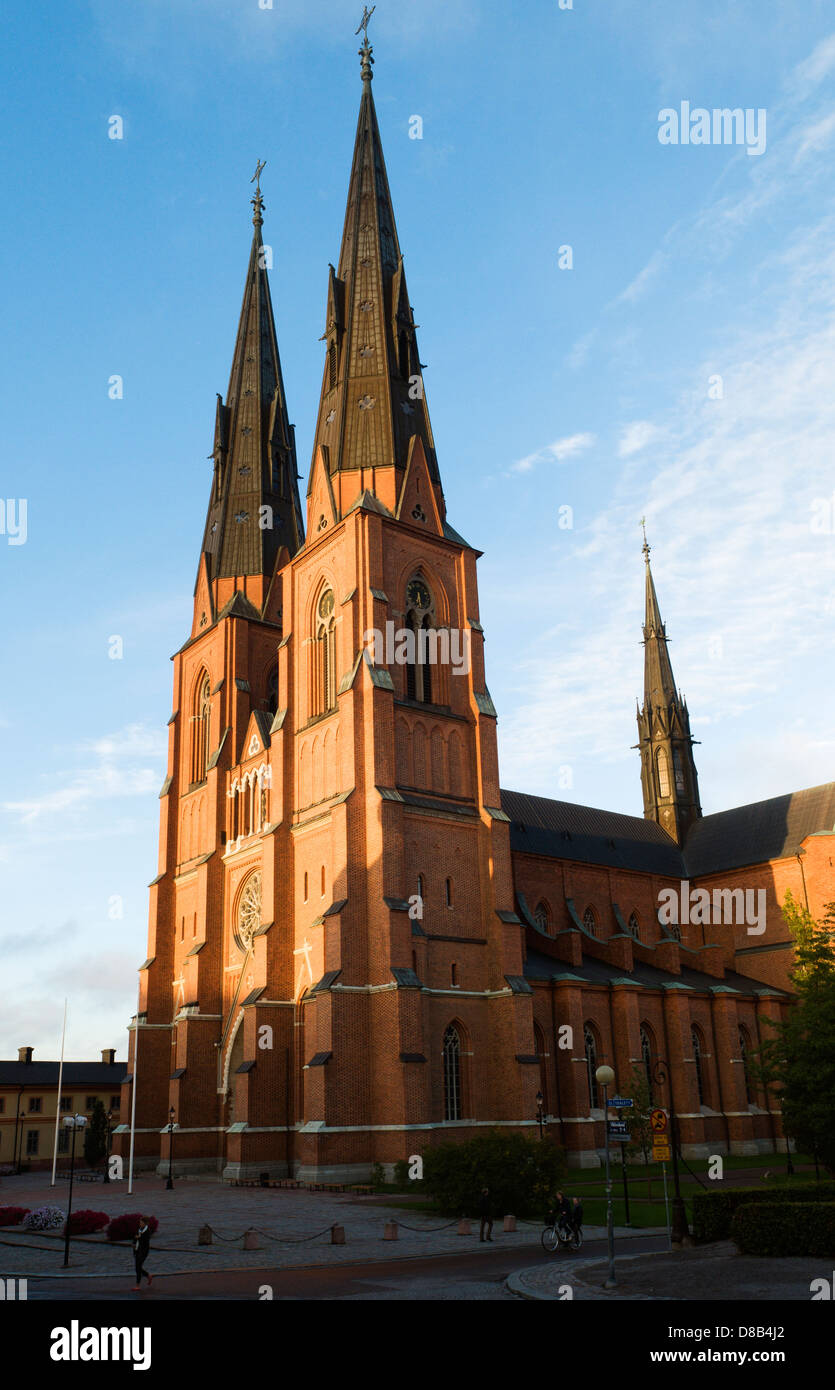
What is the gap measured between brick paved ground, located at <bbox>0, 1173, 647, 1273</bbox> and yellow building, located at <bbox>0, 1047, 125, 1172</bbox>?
3595cm

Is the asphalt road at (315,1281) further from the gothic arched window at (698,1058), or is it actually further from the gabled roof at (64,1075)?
the gabled roof at (64,1075)

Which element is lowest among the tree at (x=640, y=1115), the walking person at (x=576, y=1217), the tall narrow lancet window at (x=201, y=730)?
the walking person at (x=576, y=1217)

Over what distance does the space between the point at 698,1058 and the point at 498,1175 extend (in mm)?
27346

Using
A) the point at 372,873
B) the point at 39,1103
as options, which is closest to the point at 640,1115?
the point at 372,873

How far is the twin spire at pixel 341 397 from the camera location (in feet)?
153

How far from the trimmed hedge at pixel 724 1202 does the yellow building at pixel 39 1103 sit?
2008 inches

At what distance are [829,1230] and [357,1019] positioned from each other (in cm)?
2089

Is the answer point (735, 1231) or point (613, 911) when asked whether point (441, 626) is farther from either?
point (735, 1231)

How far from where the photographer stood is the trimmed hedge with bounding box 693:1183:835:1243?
803 inches

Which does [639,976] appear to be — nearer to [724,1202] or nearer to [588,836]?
[588,836]

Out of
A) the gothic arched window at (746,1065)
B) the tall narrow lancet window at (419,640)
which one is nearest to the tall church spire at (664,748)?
the gothic arched window at (746,1065)

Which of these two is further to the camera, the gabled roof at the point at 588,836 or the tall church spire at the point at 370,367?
the gabled roof at the point at 588,836

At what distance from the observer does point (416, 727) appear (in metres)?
41.9

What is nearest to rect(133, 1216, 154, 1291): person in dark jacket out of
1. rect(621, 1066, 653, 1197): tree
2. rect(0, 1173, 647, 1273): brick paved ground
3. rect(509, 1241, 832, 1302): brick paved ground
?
rect(0, 1173, 647, 1273): brick paved ground
